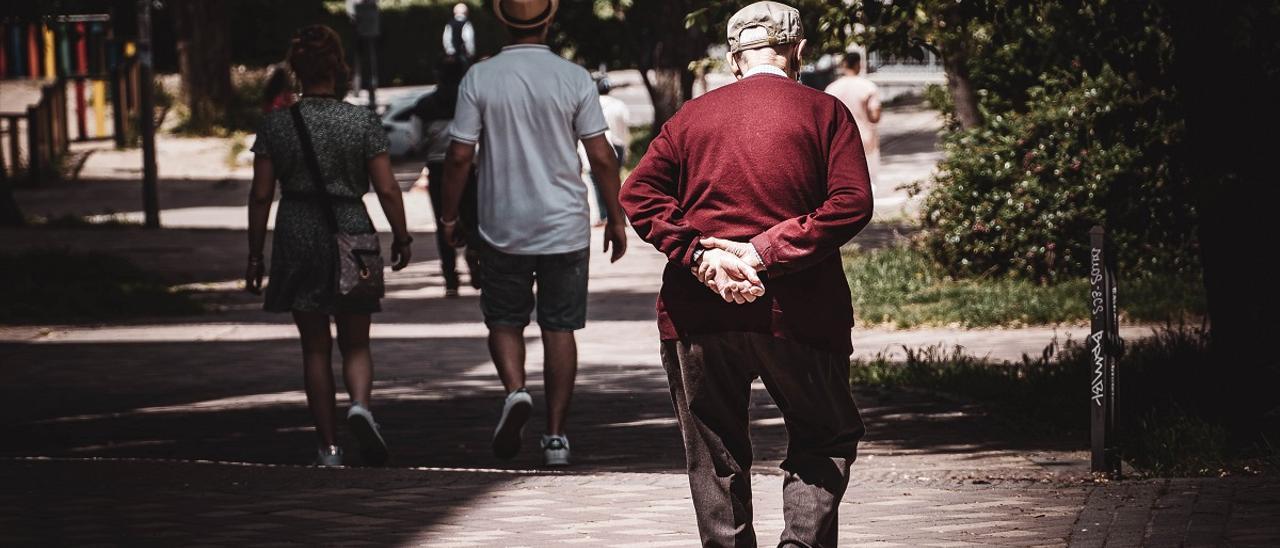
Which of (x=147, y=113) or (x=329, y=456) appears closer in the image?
(x=329, y=456)

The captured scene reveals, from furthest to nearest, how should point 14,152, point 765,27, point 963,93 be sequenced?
point 14,152, point 963,93, point 765,27

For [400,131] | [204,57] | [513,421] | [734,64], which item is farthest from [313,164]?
[204,57]

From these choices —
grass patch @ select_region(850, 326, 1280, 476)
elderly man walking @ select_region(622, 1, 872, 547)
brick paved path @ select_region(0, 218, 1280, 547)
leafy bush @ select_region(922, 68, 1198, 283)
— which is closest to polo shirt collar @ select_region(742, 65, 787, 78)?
elderly man walking @ select_region(622, 1, 872, 547)

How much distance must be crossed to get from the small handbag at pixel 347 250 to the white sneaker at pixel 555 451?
2.87ft

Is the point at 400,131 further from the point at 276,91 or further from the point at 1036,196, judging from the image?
the point at 1036,196

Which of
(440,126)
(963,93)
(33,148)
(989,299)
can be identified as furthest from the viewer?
(33,148)

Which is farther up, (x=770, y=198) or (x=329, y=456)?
(x=770, y=198)

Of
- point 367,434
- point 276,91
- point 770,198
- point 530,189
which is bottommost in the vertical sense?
point 367,434

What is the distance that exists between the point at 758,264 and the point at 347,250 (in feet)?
10.0

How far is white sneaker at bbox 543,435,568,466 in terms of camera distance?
7621mm

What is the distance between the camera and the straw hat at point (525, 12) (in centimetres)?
754

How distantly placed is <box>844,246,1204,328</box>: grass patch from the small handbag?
17.7 feet

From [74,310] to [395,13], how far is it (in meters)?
37.9

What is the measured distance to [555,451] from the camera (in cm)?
762
